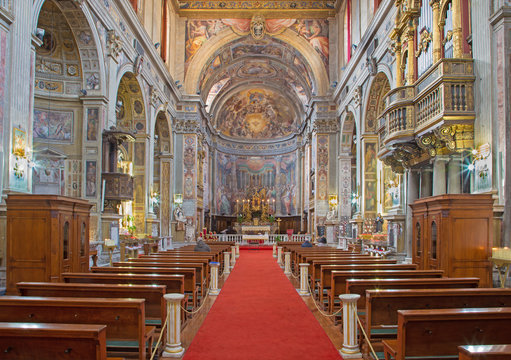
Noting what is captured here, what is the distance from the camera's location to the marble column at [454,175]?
9.91 metres

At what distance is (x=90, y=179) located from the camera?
13.3 metres

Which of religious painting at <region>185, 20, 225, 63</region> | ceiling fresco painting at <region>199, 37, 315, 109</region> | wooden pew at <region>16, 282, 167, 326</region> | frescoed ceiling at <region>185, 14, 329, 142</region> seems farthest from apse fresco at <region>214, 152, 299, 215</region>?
wooden pew at <region>16, 282, 167, 326</region>

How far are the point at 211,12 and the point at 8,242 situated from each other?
73.7 ft

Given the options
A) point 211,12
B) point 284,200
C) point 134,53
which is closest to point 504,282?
point 134,53

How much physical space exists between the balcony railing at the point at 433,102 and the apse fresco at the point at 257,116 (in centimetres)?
2736

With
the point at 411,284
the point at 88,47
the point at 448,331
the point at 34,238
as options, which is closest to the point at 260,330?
the point at 411,284

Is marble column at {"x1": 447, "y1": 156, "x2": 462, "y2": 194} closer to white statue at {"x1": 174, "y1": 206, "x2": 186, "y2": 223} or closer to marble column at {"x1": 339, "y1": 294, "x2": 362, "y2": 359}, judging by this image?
marble column at {"x1": 339, "y1": 294, "x2": 362, "y2": 359}

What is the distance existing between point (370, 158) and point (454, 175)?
353 inches

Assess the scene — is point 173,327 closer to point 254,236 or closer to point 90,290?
point 90,290

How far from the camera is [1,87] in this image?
8.49 m

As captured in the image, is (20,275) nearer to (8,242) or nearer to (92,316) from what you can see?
(8,242)

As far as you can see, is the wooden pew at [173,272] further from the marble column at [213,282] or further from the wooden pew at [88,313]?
the wooden pew at [88,313]

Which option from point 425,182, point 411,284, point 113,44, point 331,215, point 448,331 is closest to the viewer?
point 448,331

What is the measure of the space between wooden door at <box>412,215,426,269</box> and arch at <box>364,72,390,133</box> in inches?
381
